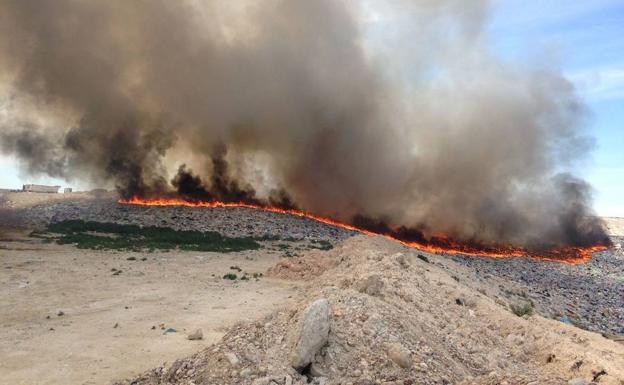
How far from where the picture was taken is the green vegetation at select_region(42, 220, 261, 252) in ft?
69.5

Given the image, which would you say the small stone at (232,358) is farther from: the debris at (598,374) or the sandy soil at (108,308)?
the debris at (598,374)

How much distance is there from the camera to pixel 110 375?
6.78 meters

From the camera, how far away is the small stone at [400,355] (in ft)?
20.1

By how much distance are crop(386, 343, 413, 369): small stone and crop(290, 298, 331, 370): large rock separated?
915 mm

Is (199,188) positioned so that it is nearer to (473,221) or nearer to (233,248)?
(233,248)

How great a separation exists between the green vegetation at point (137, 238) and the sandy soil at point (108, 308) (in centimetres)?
204

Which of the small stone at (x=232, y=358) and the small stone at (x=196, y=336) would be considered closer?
the small stone at (x=232, y=358)

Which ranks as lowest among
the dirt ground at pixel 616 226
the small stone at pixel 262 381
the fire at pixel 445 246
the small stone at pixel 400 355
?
the small stone at pixel 262 381

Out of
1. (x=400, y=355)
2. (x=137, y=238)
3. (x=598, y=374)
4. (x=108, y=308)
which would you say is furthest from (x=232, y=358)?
(x=137, y=238)

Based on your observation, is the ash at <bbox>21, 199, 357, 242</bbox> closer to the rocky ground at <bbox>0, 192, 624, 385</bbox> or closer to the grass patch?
the grass patch

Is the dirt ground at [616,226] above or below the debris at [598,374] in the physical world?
above

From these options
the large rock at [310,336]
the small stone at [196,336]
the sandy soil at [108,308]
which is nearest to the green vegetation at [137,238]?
the sandy soil at [108,308]

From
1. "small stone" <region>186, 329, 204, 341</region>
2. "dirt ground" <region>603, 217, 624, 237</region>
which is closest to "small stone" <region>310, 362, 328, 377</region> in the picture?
"small stone" <region>186, 329, 204, 341</region>

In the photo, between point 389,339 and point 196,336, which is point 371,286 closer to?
point 389,339
